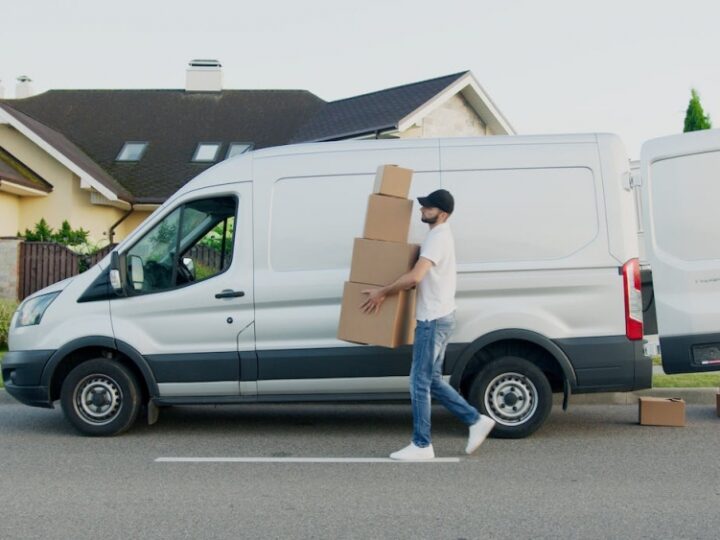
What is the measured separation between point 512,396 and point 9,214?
56.9 feet

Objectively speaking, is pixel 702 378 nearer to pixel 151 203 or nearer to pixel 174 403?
pixel 174 403

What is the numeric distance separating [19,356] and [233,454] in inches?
→ 86.1

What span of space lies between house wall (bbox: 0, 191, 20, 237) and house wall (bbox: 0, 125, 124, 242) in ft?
0.37

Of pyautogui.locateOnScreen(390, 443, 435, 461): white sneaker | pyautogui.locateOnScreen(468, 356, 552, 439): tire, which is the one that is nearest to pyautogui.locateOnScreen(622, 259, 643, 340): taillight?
pyautogui.locateOnScreen(468, 356, 552, 439): tire

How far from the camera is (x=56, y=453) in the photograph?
7.00m

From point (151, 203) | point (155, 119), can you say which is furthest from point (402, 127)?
point (155, 119)

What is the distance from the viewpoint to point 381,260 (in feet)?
22.3

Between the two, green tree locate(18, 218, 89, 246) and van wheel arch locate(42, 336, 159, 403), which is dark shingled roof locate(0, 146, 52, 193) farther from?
van wheel arch locate(42, 336, 159, 403)

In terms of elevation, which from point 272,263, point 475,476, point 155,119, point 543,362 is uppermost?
Result: point 155,119

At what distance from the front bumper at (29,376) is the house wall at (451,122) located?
14.1 metres

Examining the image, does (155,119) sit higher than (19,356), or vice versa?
(155,119)

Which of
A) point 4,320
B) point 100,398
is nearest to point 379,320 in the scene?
point 100,398

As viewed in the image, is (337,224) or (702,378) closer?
(337,224)

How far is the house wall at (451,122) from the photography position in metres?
21.4
